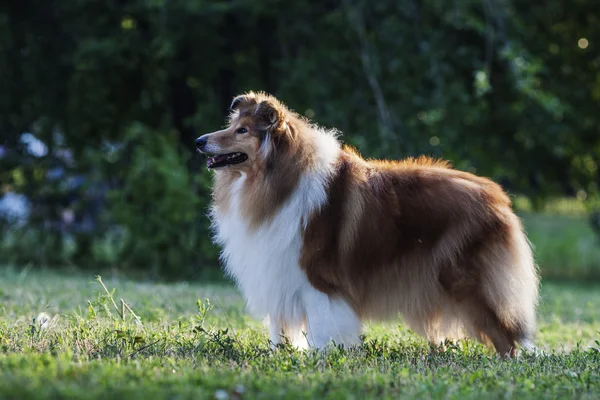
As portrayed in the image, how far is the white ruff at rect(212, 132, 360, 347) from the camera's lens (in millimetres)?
5977

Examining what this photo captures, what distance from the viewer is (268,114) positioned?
6.16 m

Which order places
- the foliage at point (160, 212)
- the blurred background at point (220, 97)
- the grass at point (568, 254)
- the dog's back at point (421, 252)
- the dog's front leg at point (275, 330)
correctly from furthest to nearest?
the grass at point (568, 254), the blurred background at point (220, 97), the foliage at point (160, 212), the dog's front leg at point (275, 330), the dog's back at point (421, 252)

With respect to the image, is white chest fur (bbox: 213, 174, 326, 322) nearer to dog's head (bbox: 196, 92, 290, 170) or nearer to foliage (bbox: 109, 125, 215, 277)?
dog's head (bbox: 196, 92, 290, 170)

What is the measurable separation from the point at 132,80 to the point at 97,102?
803 millimetres

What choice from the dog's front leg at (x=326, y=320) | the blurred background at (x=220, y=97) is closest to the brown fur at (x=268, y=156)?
the dog's front leg at (x=326, y=320)

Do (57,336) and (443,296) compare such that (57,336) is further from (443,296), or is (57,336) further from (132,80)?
(132,80)

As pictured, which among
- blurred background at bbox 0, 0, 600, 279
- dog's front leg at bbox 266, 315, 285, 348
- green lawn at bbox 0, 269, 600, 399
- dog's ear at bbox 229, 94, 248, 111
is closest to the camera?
green lawn at bbox 0, 269, 600, 399

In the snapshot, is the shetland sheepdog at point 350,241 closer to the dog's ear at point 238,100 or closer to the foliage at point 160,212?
the dog's ear at point 238,100

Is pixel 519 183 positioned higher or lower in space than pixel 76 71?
lower

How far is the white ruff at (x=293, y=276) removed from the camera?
19.6 feet

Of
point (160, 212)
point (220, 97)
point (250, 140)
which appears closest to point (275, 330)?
point (250, 140)

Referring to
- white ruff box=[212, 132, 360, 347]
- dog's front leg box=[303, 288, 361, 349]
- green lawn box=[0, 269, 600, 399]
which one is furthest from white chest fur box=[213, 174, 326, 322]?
green lawn box=[0, 269, 600, 399]

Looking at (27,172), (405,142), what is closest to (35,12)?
(27,172)

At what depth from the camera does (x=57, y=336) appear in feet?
18.4
